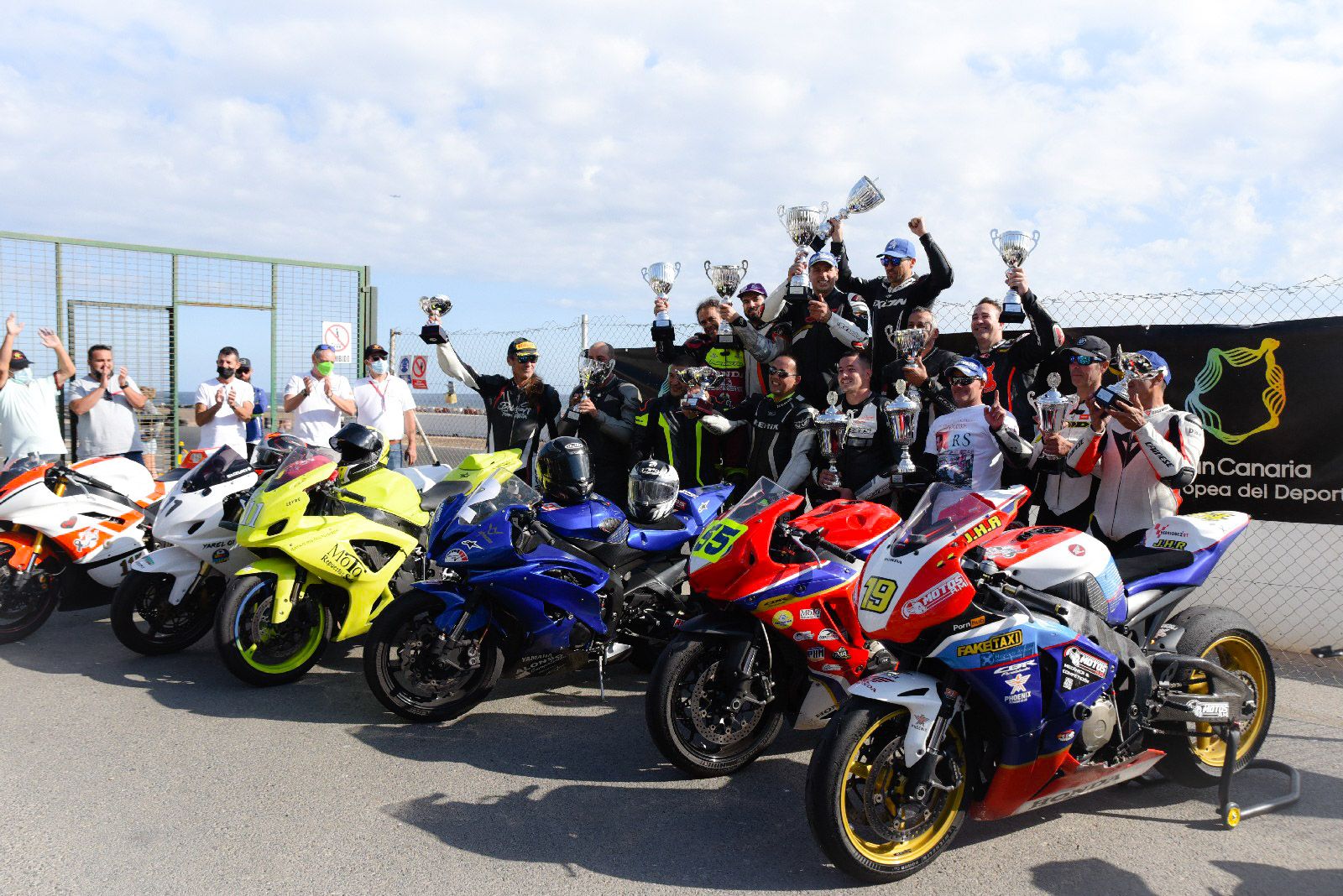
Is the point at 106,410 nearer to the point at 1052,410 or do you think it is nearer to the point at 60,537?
the point at 60,537

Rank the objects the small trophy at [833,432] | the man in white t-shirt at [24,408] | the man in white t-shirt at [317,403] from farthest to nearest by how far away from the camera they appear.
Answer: the man in white t-shirt at [317,403]
the man in white t-shirt at [24,408]
the small trophy at [833,432]

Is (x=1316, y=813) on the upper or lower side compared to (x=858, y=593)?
lower

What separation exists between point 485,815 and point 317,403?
19.5ft

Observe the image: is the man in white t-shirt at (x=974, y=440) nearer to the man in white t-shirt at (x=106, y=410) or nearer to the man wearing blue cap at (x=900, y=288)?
the man wearing blue cap at (x=900, y=288)

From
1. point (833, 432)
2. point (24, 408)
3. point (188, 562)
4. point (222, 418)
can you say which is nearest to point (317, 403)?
point (222, 418)

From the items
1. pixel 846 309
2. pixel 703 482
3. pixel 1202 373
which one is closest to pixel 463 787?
pixel 703 482

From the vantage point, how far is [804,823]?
3707 millimetres

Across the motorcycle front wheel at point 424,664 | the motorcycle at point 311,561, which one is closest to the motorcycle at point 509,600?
the motorcycle front wheel at point 424,664

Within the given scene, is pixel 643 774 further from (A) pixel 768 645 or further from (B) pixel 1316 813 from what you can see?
(B) pixel 1316 813

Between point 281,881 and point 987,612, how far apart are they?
8.13ft

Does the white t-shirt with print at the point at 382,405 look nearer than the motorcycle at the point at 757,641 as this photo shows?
No

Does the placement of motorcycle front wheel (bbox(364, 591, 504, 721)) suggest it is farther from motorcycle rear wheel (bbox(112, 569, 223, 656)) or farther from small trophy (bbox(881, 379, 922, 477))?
small trophy (bbox(881, 379, 922, 477))

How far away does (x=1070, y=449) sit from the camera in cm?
490

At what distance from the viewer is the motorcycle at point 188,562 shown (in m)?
5.63
